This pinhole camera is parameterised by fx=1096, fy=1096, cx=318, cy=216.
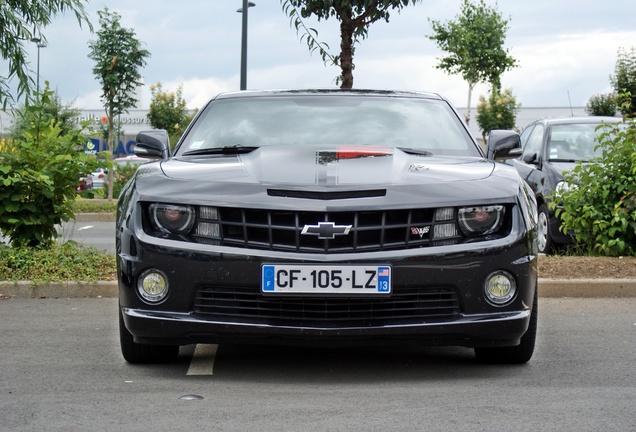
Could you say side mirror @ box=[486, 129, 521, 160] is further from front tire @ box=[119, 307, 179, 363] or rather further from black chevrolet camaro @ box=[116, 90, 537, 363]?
front tire @ box=[119, 307, 179, 363]

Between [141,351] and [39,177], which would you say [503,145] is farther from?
[39,177]

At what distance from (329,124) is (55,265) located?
3620 mm

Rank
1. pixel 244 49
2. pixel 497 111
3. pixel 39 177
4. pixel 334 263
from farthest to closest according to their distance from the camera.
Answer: pixel 497 111, pixel 244 49, pixel 39 177, pixel 334 263

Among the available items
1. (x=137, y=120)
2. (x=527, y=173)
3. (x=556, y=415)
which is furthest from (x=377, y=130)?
(x=137, y=120)

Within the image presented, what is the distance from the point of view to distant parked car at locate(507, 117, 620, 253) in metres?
12.2

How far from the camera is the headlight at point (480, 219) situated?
511cm

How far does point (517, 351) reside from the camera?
5.64 m

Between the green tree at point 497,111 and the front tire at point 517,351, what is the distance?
5350 centimetres

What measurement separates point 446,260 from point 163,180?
142cm

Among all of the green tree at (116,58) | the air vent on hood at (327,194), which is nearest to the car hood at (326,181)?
the air vent on hood at (327,194)

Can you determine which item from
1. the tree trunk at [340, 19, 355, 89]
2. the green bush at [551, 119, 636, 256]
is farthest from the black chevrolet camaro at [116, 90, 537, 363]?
the tree trunk at [340, 19, 355, 89]

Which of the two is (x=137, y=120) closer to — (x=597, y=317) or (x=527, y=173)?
(x=527, y=173)

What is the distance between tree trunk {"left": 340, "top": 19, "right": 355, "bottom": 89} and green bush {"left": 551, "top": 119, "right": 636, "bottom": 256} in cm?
525

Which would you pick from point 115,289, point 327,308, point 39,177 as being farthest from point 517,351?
point 39,177
